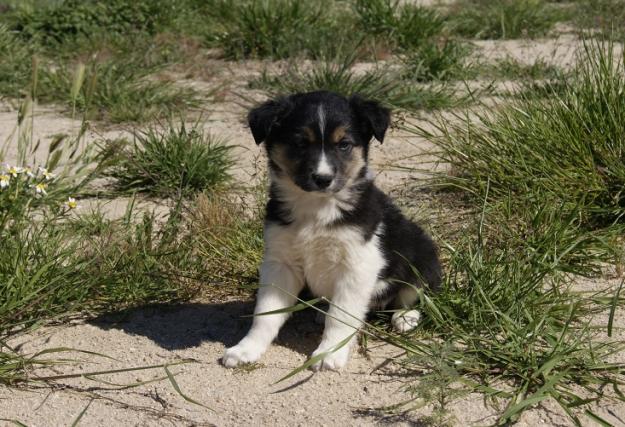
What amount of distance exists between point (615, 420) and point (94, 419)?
2197 mm

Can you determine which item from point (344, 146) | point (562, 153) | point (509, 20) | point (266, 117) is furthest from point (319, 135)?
point (509, 20)

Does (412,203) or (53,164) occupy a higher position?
(53,164)

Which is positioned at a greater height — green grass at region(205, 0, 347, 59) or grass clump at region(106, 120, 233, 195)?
green grass at region(205, 0, 347, 59)

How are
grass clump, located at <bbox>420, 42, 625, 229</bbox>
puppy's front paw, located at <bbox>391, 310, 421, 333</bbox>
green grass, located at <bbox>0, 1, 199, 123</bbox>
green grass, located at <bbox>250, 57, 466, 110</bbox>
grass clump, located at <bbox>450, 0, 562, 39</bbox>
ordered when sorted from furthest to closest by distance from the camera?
grass clump, located at <bbox>450, 0, 562, 39</bbox> → green grass, located at <bbox>0, 1, 199, 123</bbox> → green grass, located at <bbox>250, 57, 466, 110</bbox> → grass clump, located at <bbox>420, 42, 625, 229</bbox> → puppy's front paw, located at <bbox>391, 310, 421, 333</bbox>

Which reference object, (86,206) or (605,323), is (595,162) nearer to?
(605,323)

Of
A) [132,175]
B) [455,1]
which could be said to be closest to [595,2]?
[455,1]

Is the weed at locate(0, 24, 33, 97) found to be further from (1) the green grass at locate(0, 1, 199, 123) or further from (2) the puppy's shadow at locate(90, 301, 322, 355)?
(2) the puppy's shadow at locate(90, 301, 322, 355)

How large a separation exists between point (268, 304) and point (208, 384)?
0.50 m

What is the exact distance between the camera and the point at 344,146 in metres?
4.14

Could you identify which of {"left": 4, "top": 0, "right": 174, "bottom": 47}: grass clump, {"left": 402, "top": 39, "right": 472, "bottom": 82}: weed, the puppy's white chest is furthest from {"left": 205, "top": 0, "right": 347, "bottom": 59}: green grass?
the puppy's white chest

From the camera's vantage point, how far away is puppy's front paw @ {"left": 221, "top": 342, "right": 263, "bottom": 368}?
159 inches

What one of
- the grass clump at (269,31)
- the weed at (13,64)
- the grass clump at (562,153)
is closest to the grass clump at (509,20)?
the grass clump at (269,31)

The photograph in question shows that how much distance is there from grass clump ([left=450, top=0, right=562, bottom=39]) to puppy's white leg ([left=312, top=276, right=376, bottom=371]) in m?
6.86

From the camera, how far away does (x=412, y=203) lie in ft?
19.5
